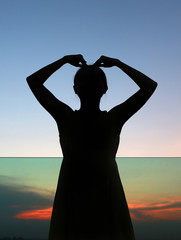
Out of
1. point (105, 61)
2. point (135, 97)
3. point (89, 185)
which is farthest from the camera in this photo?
point (105, 61)

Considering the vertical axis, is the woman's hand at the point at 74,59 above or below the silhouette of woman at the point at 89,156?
above

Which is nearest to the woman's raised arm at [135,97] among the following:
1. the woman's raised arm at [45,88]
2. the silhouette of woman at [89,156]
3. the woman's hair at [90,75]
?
the silhouette of woman at [89,156]

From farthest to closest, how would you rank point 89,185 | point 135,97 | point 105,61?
point 105,61
point 135,97
point 89,185

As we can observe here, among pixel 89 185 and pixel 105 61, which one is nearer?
pixel 89 185

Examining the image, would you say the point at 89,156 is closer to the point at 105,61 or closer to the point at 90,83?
the point at 90,83

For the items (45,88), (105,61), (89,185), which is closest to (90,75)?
(105,61)

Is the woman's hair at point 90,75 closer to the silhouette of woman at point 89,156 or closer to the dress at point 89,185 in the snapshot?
the silhouette of woman at point 89,156

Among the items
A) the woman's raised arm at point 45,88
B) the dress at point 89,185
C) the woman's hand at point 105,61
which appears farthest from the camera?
the woman's hand at point 105,61

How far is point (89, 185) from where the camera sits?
177cm

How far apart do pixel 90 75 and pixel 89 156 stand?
1.97 ft

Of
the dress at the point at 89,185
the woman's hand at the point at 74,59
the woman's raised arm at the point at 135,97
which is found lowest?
the dress at the point at 89,185

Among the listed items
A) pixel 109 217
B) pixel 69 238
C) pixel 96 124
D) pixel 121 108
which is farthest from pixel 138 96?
pixel 69 238

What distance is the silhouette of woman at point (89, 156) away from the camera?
1.73 metres

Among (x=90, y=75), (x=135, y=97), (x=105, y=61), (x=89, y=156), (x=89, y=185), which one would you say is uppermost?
(x=105, y=61)
